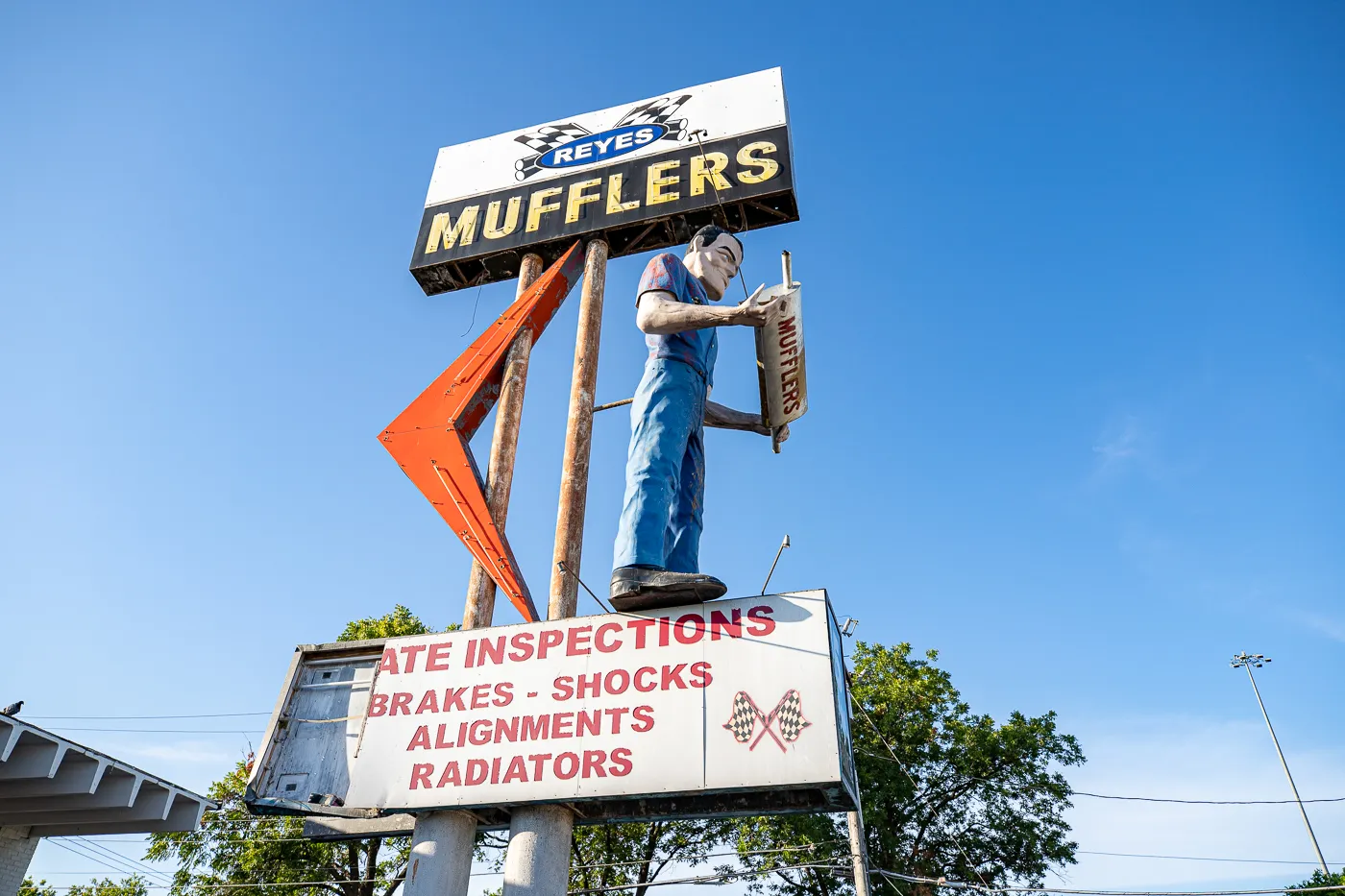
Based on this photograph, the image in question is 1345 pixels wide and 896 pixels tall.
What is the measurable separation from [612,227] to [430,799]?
5976 mm

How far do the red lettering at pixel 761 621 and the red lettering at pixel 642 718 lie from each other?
2.68ft

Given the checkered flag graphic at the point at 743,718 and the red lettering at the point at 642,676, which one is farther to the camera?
the red lettering at the point at 642,676

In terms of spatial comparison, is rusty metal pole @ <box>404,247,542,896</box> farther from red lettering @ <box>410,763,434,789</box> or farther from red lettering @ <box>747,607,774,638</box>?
red lettering @ <box>747,607,774,638</box>

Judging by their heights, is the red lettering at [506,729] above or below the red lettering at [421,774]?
above

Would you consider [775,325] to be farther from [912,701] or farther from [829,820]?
[912,701]

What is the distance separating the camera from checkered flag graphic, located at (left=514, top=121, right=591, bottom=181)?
33.5 feet

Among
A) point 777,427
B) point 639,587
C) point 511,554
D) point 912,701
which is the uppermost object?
point 912,701

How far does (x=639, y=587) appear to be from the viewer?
5570mm

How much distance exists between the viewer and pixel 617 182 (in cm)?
953

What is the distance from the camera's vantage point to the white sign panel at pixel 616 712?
16.8 feet

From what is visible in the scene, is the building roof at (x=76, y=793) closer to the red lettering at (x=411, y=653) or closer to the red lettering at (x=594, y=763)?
the red lettering at (x=411, y=653)

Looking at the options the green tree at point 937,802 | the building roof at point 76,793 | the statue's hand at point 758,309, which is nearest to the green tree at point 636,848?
the green tree at point 937,802

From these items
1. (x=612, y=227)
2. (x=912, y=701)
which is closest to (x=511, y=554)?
(x=612, y=227)

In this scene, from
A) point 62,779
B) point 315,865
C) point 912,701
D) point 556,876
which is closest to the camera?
point 556,876
